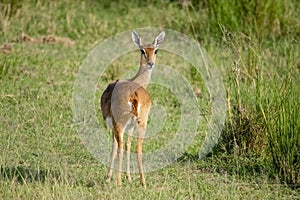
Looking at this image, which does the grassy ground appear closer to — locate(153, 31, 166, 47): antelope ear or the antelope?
the antelope

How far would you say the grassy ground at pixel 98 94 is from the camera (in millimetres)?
5766

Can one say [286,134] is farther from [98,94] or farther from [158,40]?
[98,94]

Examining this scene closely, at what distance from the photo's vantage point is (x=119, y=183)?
563 centimetres

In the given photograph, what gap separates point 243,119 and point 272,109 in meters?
0.32

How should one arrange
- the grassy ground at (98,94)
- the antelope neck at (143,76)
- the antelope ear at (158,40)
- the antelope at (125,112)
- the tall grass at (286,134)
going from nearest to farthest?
1. the antelope at (125,112)
2. the grassy ground at (98,94)
3. the tall grass at (286,134)
4. the antelope neck at (143,76)
5. the antelope ear at (158,40)

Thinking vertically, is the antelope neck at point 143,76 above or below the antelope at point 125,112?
above

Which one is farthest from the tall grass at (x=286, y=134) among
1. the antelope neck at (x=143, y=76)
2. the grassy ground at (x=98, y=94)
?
the antelope neck at (x=143, y=76)

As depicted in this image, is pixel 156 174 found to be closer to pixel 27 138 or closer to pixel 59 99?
pixel 27 138

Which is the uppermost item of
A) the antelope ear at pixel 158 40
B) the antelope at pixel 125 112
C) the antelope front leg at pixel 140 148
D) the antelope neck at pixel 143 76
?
the antelope ear at pixel 158 40

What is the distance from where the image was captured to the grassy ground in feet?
18.9

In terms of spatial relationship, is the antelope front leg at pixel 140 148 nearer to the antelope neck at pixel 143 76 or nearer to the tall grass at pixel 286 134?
the antelope neck at pixel 143 76

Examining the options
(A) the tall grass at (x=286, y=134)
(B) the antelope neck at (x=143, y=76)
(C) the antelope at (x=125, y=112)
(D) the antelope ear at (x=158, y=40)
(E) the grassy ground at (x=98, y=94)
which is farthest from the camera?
(D) the antelope ear at (x=158, y=40)

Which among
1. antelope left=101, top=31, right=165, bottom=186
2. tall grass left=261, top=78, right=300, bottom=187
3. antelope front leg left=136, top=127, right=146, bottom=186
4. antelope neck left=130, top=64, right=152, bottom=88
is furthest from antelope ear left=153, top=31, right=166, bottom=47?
tall grass left=261, top=78, right=300, bottom=187

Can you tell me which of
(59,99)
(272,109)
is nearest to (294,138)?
(272,109)
